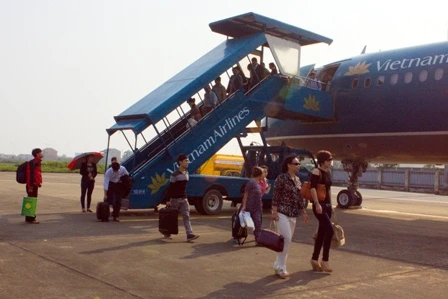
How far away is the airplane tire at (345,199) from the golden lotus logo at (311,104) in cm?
395

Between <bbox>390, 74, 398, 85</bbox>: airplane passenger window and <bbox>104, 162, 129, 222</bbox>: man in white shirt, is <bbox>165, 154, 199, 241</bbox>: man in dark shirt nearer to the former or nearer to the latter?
<bbox>104, 162, 129, 222</bbox>: man in white shirt

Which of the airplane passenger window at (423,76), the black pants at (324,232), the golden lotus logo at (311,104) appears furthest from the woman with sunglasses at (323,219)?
the golden lotus logo at (311,104)

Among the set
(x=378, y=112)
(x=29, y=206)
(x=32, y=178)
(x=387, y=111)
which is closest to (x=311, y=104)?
(x=378, y=112)

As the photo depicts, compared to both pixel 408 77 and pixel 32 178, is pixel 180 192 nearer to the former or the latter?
pixel 32 178

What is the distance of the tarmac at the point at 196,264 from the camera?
22.1ft

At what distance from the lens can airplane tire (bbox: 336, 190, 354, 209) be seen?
816 inches

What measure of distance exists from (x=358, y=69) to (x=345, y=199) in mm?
5150

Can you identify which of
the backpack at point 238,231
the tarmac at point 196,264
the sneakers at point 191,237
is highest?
the backpack at point 238,231

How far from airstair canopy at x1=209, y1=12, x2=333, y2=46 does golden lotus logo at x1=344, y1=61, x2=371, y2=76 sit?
5.56ft

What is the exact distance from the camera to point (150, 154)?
57.0 feet

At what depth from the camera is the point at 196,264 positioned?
8.48 meters

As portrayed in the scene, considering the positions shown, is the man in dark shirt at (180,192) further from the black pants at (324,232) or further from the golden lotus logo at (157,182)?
the golden lotus logo at (157,182)

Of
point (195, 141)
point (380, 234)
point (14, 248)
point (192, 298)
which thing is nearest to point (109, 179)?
point (195, 141)

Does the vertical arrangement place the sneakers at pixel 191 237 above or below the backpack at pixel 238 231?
below
